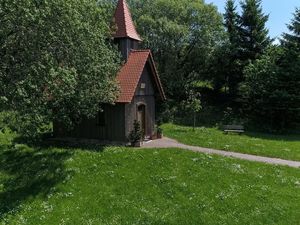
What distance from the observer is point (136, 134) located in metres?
26.4

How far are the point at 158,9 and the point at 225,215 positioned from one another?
36140mm

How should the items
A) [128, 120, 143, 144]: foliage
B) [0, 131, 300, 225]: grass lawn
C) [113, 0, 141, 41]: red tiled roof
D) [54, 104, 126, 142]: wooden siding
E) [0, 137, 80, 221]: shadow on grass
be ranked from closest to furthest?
1. [0, 131, 300, 225]: grass lawn
2. [0, 137, 80, 221]: shadow on grass
3. [128, 120, 143, 144]: foliage
4. [54, 104, 126, 142]: wooden siding
5. [113, 0, 141, 41]: red tiled roof

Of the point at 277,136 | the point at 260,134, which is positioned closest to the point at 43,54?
the point at 260,134

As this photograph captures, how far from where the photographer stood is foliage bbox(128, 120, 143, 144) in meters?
26.4

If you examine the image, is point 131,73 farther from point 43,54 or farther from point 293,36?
point 293,36

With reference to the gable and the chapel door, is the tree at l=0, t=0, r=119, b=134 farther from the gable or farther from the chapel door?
the chapel door

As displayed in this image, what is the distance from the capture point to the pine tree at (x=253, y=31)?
44250mm

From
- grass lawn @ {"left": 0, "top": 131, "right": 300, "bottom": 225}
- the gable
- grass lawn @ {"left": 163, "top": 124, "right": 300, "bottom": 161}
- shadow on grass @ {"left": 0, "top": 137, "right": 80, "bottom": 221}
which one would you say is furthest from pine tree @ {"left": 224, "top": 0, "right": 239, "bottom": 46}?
shadow on grass @ {"left": 0, "top": 137, "right": 80, "bottom": 221}

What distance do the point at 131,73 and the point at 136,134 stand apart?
4.44m

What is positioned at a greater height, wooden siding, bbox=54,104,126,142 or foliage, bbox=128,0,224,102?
foliage, bbox=128,0,224,102

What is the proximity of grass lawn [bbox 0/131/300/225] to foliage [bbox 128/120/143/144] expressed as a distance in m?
2.68

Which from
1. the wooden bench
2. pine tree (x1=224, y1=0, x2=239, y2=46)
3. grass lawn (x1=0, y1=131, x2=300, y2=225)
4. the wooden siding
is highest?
pine tree (x1=224, y1=0, x2=239, y2=46)

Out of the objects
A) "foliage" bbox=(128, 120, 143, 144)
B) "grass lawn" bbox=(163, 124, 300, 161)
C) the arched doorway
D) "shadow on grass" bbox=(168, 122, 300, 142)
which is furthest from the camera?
"shadow on grass" bbox=(168, 122, 300, 142)

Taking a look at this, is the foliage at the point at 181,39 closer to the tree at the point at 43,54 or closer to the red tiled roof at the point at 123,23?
the red tiled roof at the point at 123,23
